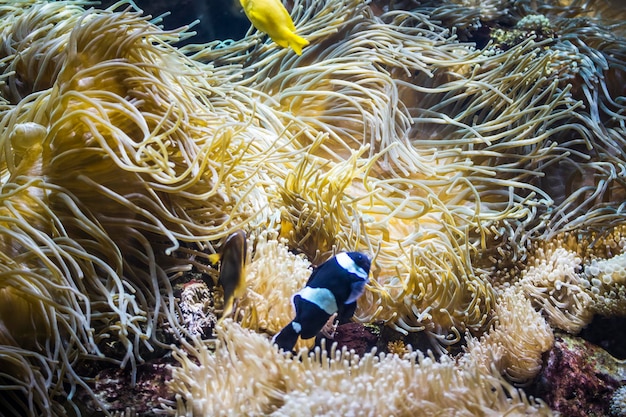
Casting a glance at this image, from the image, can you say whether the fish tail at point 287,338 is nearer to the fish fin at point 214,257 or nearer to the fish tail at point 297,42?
the fish fin at point 214,257

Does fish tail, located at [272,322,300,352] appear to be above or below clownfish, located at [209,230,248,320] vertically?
below

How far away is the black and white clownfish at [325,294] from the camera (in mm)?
1518

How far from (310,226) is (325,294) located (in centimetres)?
58

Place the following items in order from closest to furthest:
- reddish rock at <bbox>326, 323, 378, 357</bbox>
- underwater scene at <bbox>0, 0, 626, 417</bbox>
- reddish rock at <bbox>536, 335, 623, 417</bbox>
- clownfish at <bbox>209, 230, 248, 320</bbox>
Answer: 1. underwater scene at <bbox>0, 0, 626, 417</bbox>
2. clownfish at <bbox>209, 230, 248, 320</bbox>
3. reddish rock at <bbox>536, 335, 623, 417</bbox>
4. reddish rock at <bbox>326, 323, 378, 357</bbox>

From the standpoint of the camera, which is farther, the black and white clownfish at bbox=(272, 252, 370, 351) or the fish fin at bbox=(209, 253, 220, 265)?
the fish fin at bbox=(209, 253, 220, 265)

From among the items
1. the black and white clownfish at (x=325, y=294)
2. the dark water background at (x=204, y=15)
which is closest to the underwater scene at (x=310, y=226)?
the black and white clownfish at (x=325, y=294)

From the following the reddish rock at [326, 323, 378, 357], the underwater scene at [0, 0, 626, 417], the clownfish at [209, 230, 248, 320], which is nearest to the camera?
the underwater scene at [0, 0, 626, 417]

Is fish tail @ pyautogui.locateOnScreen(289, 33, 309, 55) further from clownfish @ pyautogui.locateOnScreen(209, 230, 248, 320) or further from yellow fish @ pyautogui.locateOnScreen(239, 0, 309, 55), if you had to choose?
clownfish @ pyautogui.locateOnScreen(209, 230, 248, 320)

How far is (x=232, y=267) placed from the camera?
1636 mm

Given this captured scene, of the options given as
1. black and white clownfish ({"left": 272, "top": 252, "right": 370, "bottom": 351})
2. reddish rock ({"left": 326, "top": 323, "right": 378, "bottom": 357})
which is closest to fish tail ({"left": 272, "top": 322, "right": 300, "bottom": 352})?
black and white clownfish ({"left": 272, "top": 252, "right": 370, "bottom": 351})

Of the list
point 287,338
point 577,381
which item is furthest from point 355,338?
point 577,381

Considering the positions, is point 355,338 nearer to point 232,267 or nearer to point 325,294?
point 325,294

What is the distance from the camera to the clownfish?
1620 mm

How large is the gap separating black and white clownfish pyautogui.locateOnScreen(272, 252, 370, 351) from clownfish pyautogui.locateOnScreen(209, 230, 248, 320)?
8.9 inches
